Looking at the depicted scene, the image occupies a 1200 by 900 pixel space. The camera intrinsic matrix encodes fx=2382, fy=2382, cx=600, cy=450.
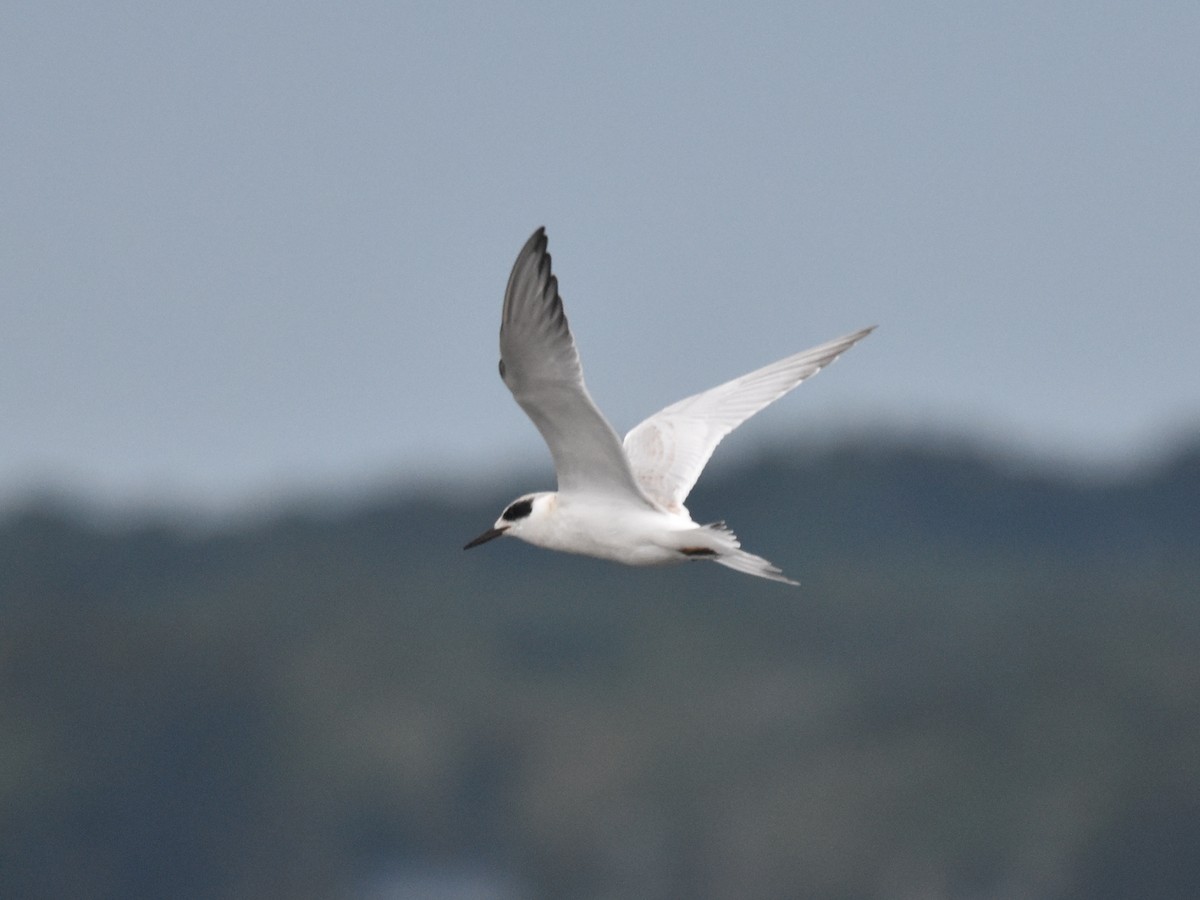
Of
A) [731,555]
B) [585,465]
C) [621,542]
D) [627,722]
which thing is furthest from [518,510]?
[627,722]

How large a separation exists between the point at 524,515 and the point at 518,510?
0.15ft

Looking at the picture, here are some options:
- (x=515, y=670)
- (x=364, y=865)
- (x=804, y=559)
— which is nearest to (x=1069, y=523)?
A: (x=804, y=559)

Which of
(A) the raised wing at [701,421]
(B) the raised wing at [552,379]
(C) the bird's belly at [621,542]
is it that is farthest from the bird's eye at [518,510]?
(A) the raised wing at [701,421]

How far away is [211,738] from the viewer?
11006 centimetres

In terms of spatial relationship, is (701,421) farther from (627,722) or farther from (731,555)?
(627,722)

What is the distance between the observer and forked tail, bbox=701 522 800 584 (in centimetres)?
1051

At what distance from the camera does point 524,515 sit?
1146 centimetres

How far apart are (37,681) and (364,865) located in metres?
21.1

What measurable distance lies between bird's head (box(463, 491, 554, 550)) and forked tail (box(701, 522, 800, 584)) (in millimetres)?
959

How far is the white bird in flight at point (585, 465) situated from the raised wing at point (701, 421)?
0.03 feet

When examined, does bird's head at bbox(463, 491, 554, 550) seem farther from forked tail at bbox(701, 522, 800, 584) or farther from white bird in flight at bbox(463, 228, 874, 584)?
forked tail at bbox(701, 522, 800, 584)

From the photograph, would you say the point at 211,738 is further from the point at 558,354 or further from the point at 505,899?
the point at 558,354

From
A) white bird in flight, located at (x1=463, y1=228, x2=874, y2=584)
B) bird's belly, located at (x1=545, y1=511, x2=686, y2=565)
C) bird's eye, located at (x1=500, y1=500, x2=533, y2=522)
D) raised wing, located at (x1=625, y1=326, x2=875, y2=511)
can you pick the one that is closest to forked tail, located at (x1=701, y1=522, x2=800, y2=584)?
white bird in flight, located at (x1=463, y1=228, x2=874, y2=584)

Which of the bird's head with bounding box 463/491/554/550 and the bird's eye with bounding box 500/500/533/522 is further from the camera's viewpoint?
the bird's eye with bounding box 500/500/533/522
